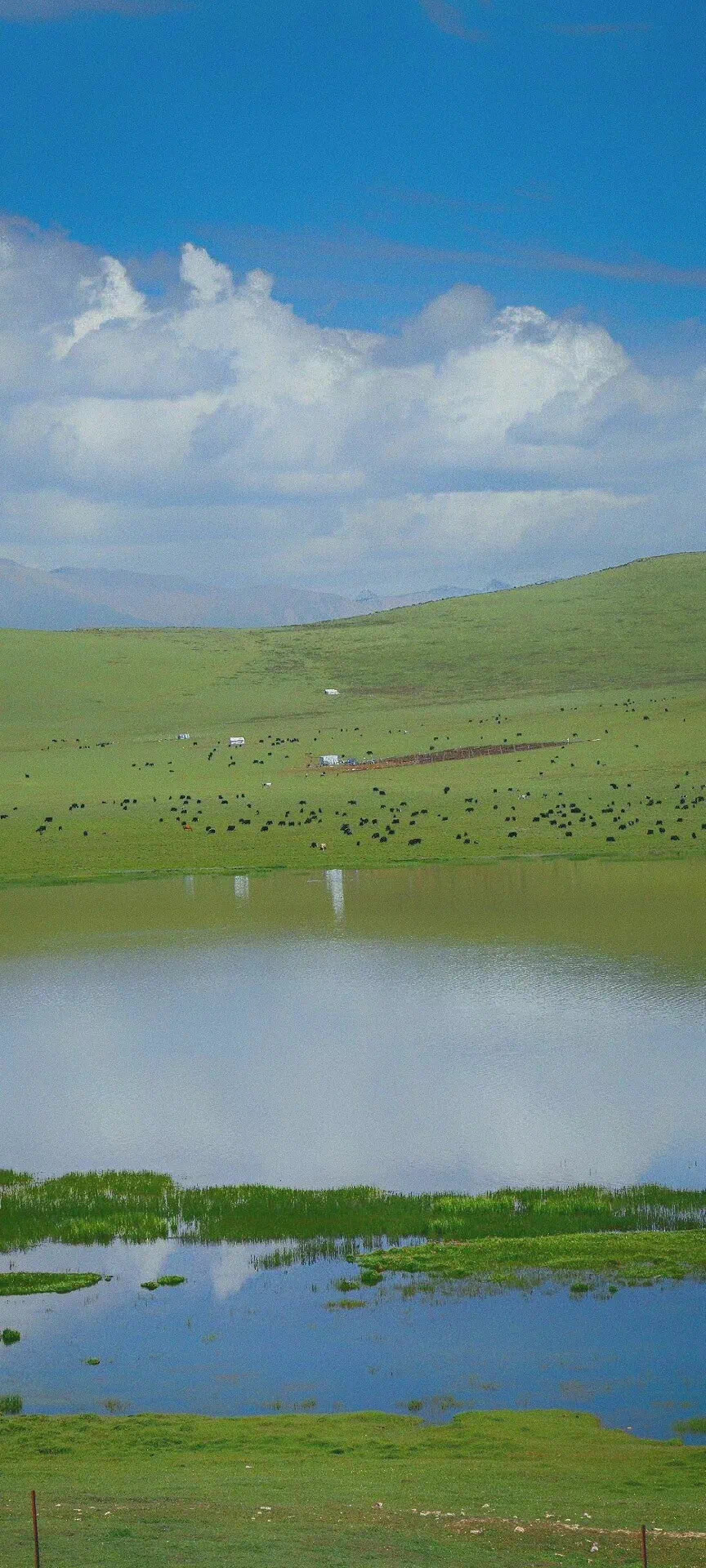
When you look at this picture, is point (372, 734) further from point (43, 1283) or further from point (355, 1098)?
point (43, 1283)

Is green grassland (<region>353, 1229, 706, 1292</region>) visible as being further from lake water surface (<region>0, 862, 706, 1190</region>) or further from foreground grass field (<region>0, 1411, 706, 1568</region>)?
foreground grass field (<region>0, 1411, 706, 1568</region>)

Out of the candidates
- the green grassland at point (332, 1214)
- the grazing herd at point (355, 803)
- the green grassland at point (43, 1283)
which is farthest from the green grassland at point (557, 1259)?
the grazing herd at point (355, 803)

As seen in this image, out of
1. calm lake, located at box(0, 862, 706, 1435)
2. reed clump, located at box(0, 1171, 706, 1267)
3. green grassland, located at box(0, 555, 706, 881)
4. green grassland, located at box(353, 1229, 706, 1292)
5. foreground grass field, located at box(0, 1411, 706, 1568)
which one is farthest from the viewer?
green grassland, located at box(0, 555, 706, 881)

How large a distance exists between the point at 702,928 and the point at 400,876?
659 inches

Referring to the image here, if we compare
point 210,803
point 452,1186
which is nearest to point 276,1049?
point 452,1186

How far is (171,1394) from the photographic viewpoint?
60.7ft

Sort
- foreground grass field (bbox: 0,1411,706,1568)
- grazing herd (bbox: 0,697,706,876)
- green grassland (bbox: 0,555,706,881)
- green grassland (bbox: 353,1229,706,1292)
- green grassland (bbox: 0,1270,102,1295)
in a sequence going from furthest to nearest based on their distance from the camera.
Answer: green grassland (bbox: 0,555,706,881)
grazing herd (bbox: 0,697,706,876)
green grassland (bbox: 0,1270,102,1295)
green grassland (bbox: 353,1229,706,1292)
foreground grass field (bbox: 0,1411,706,1568)

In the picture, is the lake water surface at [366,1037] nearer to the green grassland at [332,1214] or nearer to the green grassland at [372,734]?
the green grassland at [332,1214]

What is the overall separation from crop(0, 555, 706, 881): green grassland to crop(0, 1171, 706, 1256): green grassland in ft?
130

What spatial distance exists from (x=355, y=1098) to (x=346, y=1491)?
15.5m

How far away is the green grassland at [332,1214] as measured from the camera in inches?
922

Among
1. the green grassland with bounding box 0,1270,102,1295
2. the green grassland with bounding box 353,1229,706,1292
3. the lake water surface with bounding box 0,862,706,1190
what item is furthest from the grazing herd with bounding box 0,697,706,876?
the green grassland with bounding box 0,1270,102,1295

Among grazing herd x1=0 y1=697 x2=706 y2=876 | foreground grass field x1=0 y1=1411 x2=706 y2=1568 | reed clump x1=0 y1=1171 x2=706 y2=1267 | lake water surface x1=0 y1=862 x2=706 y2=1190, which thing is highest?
grazing herd x1=0 y1=697 x2=706 y2=876

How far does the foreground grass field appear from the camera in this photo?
496 inches
